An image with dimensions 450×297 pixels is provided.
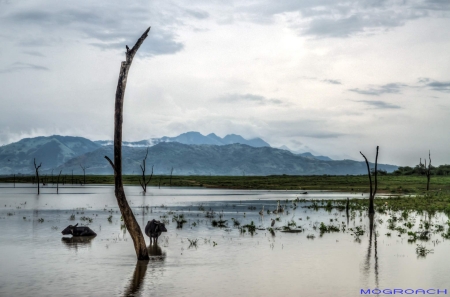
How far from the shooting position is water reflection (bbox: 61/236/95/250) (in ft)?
80.1

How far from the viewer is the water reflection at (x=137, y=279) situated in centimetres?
1525

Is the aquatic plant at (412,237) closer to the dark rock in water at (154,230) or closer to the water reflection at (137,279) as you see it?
the dark rock in water at (154,230)

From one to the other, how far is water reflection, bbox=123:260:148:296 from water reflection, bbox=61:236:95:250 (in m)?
5.59

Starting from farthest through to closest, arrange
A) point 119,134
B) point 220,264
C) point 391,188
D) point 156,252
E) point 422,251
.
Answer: point 391,188, point 156,252, point 422,251, point 220,264, point 119,134

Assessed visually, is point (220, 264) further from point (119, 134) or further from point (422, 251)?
point (422, 251)

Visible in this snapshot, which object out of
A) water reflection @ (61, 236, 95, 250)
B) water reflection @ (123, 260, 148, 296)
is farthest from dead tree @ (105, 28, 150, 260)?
water reflection @ (61, 236, 95, 250)

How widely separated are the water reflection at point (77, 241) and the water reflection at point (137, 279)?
5.59m

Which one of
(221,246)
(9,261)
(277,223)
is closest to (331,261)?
(221,246)

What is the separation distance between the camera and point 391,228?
3188 centimetres

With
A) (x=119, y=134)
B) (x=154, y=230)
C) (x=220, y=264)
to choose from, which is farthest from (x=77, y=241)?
(x=220, y=264)

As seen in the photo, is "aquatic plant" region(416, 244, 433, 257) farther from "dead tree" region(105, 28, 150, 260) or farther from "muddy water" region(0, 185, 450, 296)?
"dead tree" region(105, 28, 150, 260)

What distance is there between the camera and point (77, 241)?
85.6 ft

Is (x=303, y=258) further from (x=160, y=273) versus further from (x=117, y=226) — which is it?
(x=117, y=226)

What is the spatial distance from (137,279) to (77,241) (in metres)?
10.2
